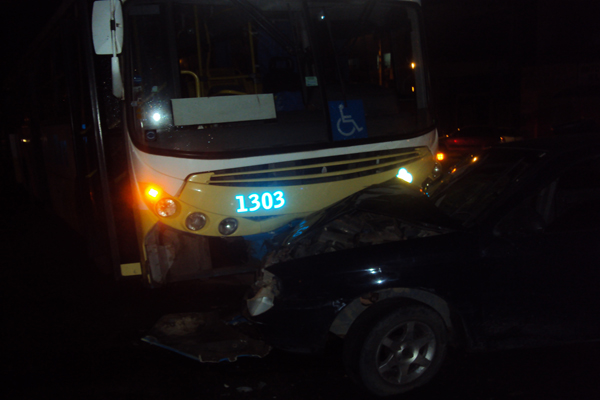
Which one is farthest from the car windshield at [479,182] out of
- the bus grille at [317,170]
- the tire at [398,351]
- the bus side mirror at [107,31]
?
the bus side mirror at [107,31]

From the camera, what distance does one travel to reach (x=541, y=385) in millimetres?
3236

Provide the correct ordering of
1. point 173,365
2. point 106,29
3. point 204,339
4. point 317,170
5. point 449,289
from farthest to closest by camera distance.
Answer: point 317,170, point 106,29, point 204,339, point 173,365, point 449,289

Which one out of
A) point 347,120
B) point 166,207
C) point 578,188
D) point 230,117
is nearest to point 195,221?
point 166,207

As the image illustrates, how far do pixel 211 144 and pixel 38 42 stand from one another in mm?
4633

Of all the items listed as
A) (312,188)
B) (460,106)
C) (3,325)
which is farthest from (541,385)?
(460,106)

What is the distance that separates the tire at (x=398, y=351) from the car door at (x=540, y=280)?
35 centimetres

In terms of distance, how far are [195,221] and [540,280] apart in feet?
9.19

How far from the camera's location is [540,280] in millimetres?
3090

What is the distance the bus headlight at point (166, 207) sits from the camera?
4258 millimetres

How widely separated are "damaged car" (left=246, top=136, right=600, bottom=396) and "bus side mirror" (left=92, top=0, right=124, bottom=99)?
240 cm

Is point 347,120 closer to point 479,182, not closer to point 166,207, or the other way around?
point 479,182

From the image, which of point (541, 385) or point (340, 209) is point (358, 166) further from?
point (541, 385)

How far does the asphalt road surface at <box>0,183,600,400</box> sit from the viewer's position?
329cm

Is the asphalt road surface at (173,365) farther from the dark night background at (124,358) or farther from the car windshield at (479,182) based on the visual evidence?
the car windshield at (479,182)
